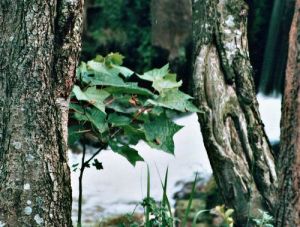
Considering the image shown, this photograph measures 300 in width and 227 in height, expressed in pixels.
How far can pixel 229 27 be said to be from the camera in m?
4.52

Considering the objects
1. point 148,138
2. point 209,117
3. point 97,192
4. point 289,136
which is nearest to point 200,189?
point 97,192

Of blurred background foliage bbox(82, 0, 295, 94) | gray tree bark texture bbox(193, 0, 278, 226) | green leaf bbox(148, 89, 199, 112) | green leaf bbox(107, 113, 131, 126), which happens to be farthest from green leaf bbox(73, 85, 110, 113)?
blurred background foliage bbox(82, 0, 295, 94)

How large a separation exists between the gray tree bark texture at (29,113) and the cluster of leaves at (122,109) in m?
0.65

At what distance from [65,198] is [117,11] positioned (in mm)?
8720

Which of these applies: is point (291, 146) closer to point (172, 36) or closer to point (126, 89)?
point (126, 89)

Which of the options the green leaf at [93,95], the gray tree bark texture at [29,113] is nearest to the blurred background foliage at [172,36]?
the green leaf at [93,95]

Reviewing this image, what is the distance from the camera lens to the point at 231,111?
4.49 m

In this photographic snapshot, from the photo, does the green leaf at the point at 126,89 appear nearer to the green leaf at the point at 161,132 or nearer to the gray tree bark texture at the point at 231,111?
the green leaf at the point at 161,132

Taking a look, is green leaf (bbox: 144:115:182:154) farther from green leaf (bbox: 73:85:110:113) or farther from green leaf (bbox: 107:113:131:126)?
green leaf (bbox: 73:85:110:113)

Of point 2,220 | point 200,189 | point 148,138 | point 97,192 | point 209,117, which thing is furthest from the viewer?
point 97,192

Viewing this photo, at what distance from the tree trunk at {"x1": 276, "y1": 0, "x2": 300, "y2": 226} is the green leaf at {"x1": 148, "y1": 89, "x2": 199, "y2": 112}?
1277 mm

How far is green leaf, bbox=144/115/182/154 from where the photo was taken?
3.97 meters

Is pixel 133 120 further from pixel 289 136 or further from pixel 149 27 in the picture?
pixel 149 27

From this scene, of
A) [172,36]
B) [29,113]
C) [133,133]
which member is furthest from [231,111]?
[172,36]
